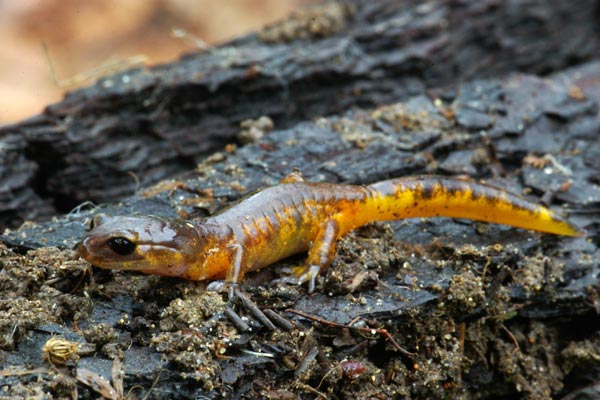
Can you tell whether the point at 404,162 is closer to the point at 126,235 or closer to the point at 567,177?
the point at 567,177

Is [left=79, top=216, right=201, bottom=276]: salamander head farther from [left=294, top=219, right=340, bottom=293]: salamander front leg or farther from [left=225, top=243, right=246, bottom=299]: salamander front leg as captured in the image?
[left=294, top=219, right=340, bottom=293]: salamander front leg

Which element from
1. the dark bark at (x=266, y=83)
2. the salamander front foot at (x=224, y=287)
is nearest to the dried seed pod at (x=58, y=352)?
the salamander front foot at (x=224, y=287)

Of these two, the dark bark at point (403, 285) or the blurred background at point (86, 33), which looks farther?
the blurred background at point (86, 33)

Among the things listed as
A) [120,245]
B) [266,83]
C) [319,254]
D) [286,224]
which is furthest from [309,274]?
[266,83]

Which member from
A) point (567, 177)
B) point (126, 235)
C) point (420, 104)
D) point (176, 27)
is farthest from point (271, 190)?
point (176, 27)

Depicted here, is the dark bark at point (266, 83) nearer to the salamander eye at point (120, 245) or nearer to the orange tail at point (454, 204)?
the orange tail at point (454, 204)

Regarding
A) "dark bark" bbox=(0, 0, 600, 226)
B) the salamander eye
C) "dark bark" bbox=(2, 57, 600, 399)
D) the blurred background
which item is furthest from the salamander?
the blurred background
